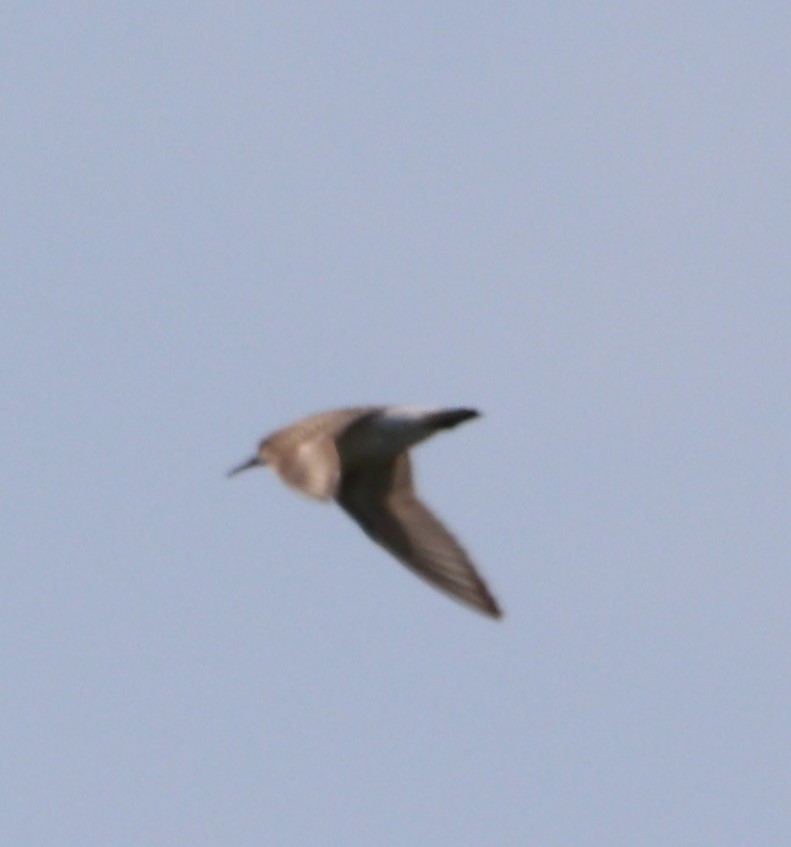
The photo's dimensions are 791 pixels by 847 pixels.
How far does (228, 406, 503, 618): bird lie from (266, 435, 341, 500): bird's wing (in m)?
0.05

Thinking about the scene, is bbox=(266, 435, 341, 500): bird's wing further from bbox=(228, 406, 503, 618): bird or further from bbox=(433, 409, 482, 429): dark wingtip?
bbox=(433, 409, 482, 429): dark wingtip

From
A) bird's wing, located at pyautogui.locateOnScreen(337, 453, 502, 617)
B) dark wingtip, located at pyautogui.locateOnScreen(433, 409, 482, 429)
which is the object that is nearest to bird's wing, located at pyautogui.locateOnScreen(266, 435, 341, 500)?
dark wingtip, located at pyautogui.locateOnScreen(433, 409, 482, 429)

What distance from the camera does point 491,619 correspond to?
18578 mm

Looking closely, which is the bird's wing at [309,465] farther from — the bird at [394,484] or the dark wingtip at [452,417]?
the dark wingtip at [452,417]

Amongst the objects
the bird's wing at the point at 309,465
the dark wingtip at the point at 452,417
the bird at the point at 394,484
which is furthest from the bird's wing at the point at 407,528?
the bird's wing at the point at 309,465

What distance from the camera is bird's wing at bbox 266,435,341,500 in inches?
661

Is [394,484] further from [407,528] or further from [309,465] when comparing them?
[309,465]

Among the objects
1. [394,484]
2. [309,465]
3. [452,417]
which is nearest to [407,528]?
[394,484]

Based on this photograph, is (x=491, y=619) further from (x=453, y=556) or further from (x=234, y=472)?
(x=234, y=472)

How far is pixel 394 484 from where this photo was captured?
1964 centimetres

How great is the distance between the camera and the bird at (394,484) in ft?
61.7

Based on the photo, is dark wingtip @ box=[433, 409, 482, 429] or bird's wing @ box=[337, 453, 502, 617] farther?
bird's wing @ box=[337, 453, 502, 617]

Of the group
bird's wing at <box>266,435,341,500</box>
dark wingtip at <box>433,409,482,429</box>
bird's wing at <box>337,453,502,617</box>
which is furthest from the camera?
bird's wing at <box>337,453,502,617</box>

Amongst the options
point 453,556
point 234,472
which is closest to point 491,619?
point 453,556
